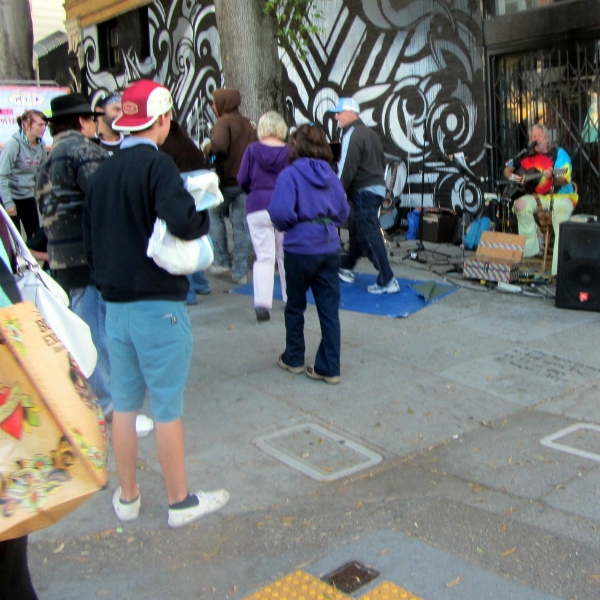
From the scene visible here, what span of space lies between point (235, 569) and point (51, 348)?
1.43 metres

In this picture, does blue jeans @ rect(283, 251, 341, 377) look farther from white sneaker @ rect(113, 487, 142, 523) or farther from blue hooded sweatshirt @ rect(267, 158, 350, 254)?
white sneaker @ rect(113, 487, 142, 523)

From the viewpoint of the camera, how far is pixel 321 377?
18.6 ft

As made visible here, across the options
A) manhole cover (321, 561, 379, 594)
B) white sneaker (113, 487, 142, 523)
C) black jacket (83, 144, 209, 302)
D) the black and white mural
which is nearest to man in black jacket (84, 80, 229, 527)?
black jacket (83, 144, 209, 302)

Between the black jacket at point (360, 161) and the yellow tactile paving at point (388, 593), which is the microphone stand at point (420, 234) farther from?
the yellow tactile paving at point (388, 593)

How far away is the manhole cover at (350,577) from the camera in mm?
3170

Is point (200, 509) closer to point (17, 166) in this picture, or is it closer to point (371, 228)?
point (371, 228)

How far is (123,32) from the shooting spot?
707 inches

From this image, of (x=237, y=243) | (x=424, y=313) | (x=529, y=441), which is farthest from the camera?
(x=237, y=243)

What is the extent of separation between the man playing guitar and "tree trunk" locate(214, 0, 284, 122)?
2871 mm

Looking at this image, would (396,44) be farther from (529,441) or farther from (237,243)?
(529,441)

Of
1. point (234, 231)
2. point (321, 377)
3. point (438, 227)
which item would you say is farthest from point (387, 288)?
point (438, 227)

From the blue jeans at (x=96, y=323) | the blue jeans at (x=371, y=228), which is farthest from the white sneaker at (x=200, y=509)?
the blue jeans at (x=371, y=228)

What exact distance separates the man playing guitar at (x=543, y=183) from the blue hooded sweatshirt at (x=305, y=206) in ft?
12.6

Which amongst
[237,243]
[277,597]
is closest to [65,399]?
[277,597]
